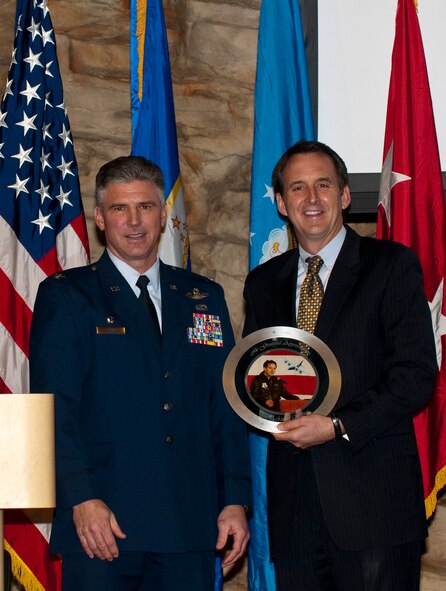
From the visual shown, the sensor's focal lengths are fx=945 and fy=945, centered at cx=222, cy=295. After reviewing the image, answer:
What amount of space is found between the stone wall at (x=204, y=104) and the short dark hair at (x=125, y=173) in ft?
4.62

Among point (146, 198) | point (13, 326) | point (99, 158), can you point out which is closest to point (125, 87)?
point (99, 158)

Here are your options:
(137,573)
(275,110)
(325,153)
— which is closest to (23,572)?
(137,573)

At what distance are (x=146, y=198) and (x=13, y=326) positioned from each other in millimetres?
962

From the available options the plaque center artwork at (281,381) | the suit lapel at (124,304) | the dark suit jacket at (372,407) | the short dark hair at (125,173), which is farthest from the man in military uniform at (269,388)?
the short dark hair at (125,173)

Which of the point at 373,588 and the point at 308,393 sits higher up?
the point at 308,393

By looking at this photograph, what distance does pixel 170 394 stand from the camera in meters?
2.62

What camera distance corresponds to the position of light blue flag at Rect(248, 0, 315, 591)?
366cm

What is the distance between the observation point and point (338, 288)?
2.65 m

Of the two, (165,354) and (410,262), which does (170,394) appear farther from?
(410,262)

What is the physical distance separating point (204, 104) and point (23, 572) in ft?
7.05

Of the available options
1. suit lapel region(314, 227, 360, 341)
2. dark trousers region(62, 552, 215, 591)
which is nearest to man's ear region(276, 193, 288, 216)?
suit lapel region(314, 227, 360, 341)

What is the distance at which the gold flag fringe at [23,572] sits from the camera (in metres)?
3.38

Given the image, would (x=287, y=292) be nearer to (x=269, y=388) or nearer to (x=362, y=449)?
(x=269, y=388)

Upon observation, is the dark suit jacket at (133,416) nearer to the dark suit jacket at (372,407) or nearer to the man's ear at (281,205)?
the dark suit jacket at (372,407)
